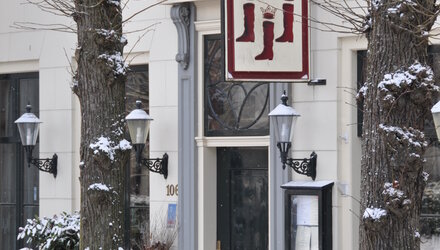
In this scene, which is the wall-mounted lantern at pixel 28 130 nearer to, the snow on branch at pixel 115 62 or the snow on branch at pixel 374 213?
the snow on branch at pixel 115 62

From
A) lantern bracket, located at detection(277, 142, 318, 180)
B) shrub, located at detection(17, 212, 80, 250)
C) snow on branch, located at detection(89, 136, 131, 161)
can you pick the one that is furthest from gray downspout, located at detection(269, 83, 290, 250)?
snow on branch, located at detection(89, 136, 131, 161)

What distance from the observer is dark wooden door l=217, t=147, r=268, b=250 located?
49.6 ft

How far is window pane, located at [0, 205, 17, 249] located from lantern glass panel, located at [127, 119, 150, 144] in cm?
423

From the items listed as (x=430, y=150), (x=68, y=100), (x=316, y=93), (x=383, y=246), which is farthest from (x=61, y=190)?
(x=383, y=246)

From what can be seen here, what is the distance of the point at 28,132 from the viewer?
16781mm

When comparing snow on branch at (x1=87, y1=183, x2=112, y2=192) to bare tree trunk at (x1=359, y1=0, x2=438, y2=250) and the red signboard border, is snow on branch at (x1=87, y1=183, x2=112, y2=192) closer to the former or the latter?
the red signboard border

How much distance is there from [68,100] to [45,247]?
3.63 m

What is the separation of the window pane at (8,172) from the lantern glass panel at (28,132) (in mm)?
1503

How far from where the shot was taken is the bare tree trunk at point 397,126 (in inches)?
311

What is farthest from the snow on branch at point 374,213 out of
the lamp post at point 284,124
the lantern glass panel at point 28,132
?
the lantern glass panel at point 28,132

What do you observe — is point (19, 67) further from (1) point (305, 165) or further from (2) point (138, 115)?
(1) point (305, 165)

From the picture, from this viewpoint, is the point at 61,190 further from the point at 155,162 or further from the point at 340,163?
the point at 340,163

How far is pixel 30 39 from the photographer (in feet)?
→ 58.9

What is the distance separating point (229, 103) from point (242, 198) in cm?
136
